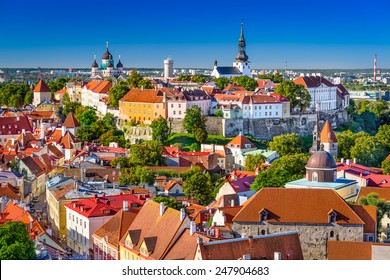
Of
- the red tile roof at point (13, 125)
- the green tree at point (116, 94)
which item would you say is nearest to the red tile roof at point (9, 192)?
the red tile roof at point (13, 125)

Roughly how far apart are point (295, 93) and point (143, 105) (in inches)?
305

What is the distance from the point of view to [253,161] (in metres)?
27.0

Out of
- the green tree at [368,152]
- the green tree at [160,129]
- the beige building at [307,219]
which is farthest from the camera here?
the green tree at [160,129]

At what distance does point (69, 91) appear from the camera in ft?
139

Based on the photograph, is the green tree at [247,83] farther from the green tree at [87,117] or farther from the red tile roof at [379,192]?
the red tile roof at [379,192]

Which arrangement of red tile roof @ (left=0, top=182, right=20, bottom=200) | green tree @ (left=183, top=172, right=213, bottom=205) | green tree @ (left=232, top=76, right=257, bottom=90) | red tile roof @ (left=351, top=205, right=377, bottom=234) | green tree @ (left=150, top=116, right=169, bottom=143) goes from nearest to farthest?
red tile roof @ (left=351, top=205, right=377, bottom=234) → red tile roof @ (left=0, top=182, right=20, bottom=200) → green tree @ (left=183, top=172, right=213, bottom=205) → green tree @ (left=150, top=116, right=169, bottom=143) → green tree @ (left=232, top=76, right=257, bottom=90)

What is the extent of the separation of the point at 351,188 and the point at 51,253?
753 centimetres

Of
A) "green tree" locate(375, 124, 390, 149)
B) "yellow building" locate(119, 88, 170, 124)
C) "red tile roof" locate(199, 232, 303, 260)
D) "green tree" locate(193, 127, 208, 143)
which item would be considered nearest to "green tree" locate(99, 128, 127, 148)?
"yellow building" locate(119, 88, 170, 124)

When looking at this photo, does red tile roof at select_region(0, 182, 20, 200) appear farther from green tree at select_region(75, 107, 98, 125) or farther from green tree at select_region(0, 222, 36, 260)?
green tree at select_region(75, 107, 98, 125)

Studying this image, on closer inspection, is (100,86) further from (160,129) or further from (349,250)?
(349,250)

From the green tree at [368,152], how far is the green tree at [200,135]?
6113 mm

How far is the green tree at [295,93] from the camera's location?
35281 mm

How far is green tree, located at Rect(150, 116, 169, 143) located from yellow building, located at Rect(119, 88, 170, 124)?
3.72 ft

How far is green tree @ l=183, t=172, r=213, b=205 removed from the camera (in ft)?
69.6
